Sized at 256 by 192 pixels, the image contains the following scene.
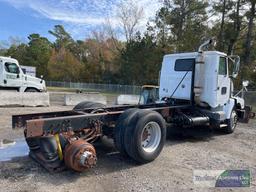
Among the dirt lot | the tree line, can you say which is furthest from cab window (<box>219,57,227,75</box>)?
the tree line

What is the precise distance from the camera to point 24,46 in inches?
3000

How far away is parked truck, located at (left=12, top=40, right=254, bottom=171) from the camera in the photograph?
16.3 ft

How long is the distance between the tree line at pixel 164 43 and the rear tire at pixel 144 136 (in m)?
25.5

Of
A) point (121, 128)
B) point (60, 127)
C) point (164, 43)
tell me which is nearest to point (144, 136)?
point (121, 128)

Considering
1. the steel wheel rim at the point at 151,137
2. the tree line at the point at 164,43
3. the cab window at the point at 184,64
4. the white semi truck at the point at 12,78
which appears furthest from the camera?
the tree line at the point at 164,43

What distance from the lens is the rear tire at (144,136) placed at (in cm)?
539

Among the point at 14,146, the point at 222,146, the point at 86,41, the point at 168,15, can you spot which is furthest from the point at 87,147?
the point at 86,41

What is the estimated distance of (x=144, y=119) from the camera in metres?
5.63

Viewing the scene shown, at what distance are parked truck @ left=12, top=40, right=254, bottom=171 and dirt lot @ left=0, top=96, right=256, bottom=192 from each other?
0.80 ft

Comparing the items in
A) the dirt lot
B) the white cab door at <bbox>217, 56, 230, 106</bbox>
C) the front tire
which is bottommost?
the dirt lot

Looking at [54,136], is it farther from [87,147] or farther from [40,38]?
[40,38]

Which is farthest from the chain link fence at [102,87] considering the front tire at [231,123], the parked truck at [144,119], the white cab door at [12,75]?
the parked truck at [144,119]

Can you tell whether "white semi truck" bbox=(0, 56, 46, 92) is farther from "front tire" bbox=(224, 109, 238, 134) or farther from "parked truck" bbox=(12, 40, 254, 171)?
"front tire" bbox=(224, 109, 238, 134)

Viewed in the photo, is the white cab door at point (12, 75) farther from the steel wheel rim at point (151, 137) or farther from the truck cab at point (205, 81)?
the steel wheel rim at point (151, 137)
